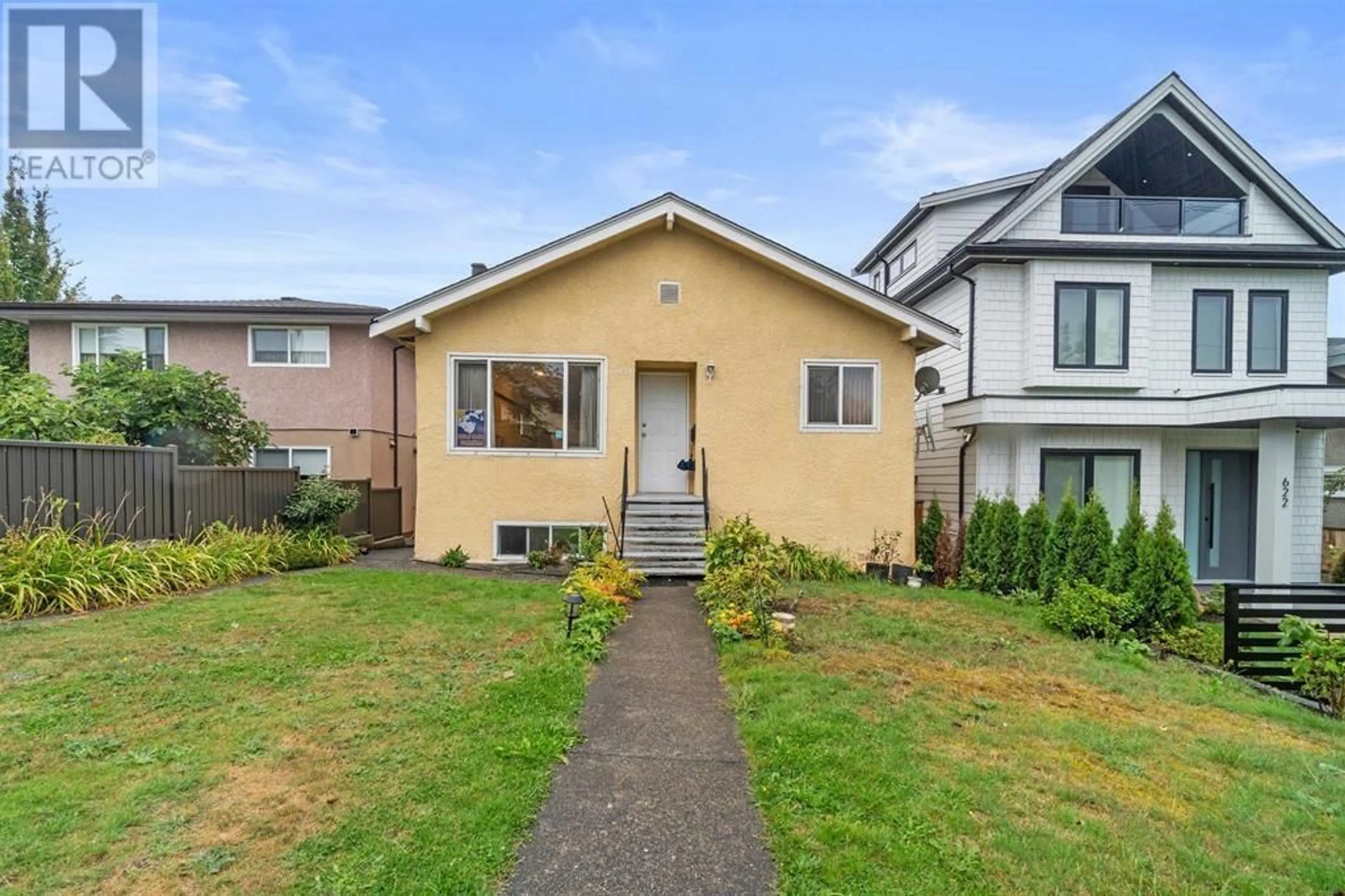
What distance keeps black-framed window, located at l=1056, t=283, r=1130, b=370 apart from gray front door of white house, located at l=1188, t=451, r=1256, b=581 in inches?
102

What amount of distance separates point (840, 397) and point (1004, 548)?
353cm

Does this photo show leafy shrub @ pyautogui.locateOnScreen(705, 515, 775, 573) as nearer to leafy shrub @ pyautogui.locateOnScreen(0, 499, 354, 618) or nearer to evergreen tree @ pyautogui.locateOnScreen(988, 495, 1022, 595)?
evergreen tree @ pyautogui.locateOnScreen(988, 495, 1022, 595)

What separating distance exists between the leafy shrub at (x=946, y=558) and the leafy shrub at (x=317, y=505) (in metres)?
10.5

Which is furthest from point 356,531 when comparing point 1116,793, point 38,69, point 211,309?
point 1116,793

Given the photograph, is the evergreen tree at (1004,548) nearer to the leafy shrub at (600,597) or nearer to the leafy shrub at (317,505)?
the leafy shrub at (600,597)

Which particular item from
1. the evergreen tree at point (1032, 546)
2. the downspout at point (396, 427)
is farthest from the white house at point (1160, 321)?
the downspout at point (396, 427)

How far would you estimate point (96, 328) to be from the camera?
14766 millimetres

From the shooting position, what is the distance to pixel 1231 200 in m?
11.9

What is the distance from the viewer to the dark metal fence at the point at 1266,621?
6473 mm

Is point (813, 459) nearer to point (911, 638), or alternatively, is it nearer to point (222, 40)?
point (911, 638)

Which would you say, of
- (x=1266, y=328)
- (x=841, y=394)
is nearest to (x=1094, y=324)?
(x=1266, y=328)

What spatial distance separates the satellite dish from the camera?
38.9ft

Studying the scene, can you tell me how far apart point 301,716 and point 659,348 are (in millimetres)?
7601

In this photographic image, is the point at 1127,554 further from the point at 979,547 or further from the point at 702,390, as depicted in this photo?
the point at 702,390
